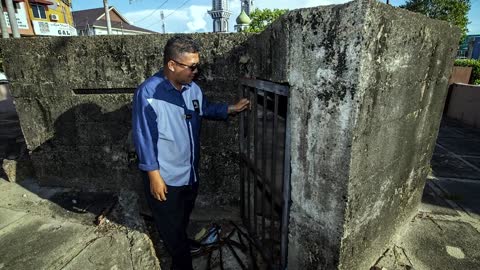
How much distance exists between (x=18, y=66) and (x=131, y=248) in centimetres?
285

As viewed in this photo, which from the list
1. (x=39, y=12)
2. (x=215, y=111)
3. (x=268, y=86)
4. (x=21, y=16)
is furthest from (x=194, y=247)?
(x=39, y=12)

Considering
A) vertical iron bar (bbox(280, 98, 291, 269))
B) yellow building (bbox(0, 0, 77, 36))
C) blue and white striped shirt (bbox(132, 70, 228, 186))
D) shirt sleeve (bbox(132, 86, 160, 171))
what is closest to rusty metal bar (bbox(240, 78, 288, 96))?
vertical iron bar (bbox(280, 98, 291, 269))

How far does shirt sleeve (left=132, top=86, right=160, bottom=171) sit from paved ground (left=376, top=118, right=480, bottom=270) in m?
2.25

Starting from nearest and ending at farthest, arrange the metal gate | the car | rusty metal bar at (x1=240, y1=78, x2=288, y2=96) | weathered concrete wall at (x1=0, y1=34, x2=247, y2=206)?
1. rusty metal bar at (x1=240, y1=78, x2=288, y2=96)
2. the metal gate
3. weathered concrete wall at (x1=0, y1=34, x2=247, y2=206)
4. the car

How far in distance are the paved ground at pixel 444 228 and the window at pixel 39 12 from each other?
39.7 metres

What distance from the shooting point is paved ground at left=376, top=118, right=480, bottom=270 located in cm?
241

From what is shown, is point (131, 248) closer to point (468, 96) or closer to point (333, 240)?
point (333, 240)

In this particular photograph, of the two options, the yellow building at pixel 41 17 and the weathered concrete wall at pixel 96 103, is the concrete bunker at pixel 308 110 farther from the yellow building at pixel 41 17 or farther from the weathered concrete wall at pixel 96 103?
the yellow building at pixel 41 17

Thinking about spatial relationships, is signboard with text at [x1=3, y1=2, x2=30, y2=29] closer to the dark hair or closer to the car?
the car

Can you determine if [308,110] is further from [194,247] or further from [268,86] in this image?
[194,247]

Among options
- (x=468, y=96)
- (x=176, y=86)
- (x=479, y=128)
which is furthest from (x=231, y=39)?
(x=468, y=96)

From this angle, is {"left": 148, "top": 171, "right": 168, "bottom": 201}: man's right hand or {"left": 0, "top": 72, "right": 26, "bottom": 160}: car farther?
{"left": 0, "top": 72, "right": 26, "bottom": 160}: car

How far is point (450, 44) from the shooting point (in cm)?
252

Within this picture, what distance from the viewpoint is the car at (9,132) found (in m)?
Answer: 5.19
